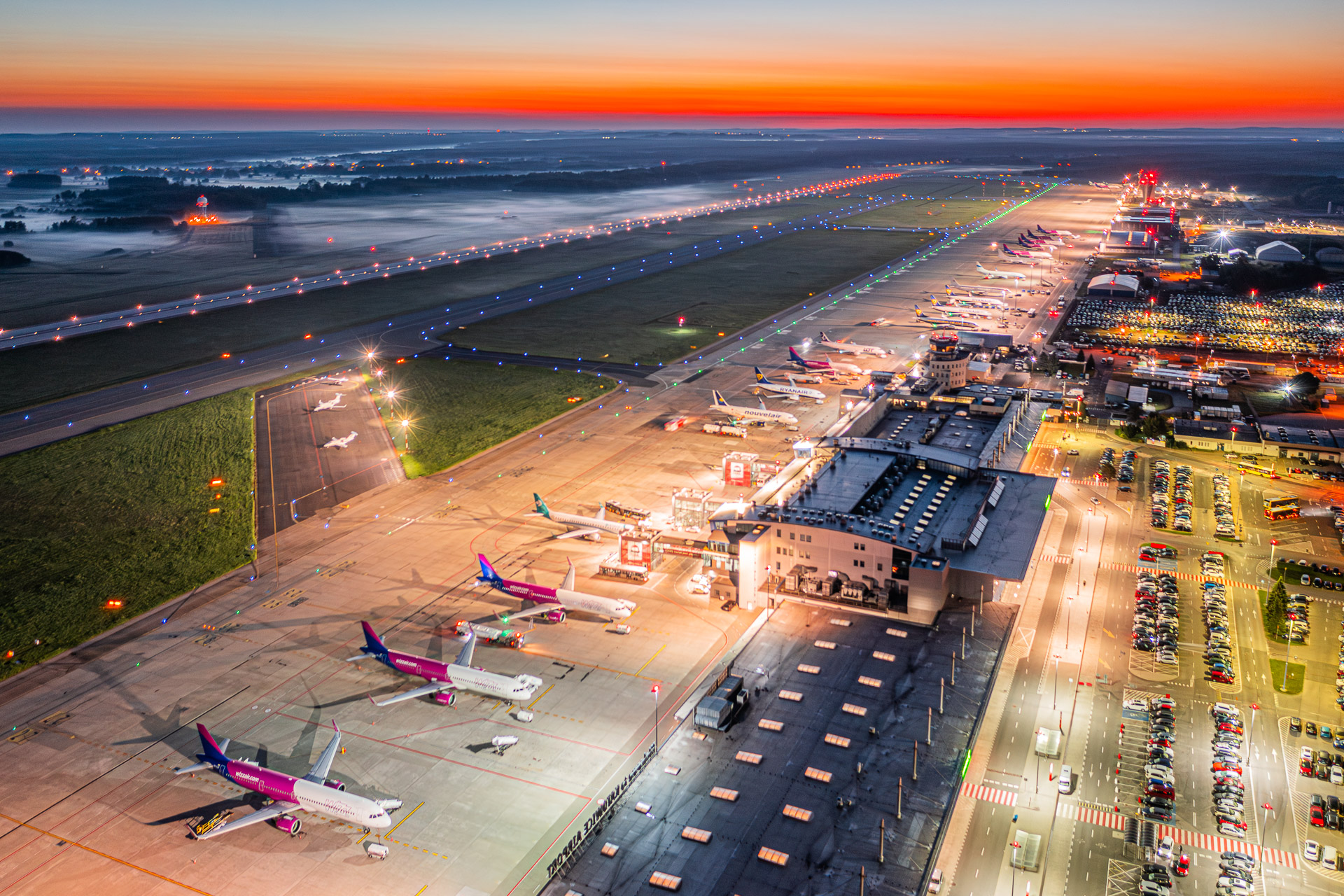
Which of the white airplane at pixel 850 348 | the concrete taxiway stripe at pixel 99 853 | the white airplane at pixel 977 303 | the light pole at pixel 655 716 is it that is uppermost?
the white airplane at pixel 977 303

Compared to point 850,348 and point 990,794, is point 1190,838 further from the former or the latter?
point 850,348

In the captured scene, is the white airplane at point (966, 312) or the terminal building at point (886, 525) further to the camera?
the white airplane at point (966, 312)

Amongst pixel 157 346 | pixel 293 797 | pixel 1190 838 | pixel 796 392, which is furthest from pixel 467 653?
pixel 157 346

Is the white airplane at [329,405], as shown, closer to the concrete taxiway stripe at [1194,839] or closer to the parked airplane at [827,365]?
the parked airplane at [827,365]

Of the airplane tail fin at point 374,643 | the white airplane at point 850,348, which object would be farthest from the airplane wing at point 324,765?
the white airplane at point 850,348

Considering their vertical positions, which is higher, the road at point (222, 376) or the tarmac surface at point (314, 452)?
the road at point (222, 376)

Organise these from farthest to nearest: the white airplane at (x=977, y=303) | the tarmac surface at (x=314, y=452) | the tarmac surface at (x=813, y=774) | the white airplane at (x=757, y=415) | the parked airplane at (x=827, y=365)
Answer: the white airplane at (x=977, y=303) → the parked airplane at (x=827, y=365) → the white airplane at (x=757, y=415) → the tarmac surface at (x=314, y=452) → the tarmac surface at (x=813, y=774)

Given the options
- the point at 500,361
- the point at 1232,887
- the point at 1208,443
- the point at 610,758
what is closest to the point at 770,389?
the point at 500,361
